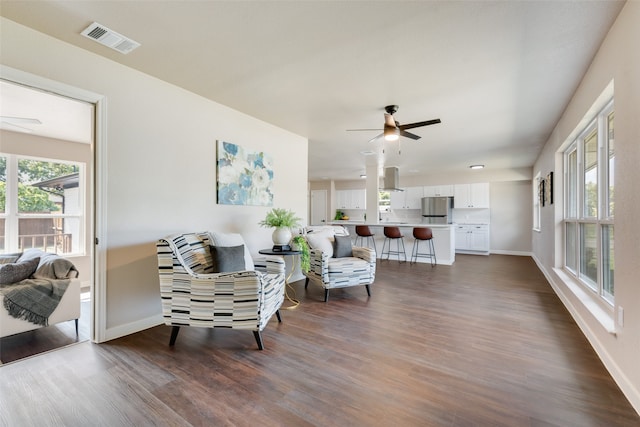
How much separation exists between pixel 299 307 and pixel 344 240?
4.14ft

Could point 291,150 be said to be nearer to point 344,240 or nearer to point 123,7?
point 344,240

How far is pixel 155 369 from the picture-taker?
6.61 ft

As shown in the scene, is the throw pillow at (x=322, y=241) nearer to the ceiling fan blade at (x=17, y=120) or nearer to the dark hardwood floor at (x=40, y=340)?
the dark hardwood floor at (x=40, y=340)

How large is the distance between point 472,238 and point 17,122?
9.47 metres

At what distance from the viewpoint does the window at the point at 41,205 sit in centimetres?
397

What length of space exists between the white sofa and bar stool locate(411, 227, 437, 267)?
5650 mm

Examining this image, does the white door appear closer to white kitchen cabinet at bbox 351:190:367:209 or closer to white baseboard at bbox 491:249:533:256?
white kitchen cabinet at bbox 351:190:367:209

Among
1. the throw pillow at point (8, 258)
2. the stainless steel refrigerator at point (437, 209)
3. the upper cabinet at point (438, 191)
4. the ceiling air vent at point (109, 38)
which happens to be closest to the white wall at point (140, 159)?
the ceiling air vent at point (109, 38)

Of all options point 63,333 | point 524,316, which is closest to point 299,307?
point 63,333

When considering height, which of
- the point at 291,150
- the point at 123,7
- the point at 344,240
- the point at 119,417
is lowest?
the point at 119,417

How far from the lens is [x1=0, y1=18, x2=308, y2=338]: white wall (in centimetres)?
225

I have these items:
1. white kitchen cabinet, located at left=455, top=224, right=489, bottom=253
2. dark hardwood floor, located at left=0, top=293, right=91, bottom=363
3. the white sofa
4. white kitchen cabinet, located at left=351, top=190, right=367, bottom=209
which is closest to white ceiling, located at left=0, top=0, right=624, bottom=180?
the white sofa

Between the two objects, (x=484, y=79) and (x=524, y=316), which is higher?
(x=484, y=79)

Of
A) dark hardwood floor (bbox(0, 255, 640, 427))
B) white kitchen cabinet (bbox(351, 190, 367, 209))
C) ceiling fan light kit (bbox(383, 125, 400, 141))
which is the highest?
ceiling fan light kit (bbox(383, 125, 400, 141))
